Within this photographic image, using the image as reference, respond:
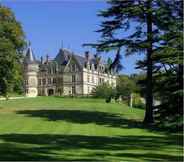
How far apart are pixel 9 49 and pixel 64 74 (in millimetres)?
72668

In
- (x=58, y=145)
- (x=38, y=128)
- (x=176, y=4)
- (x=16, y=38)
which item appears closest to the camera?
(x=58, y=145)

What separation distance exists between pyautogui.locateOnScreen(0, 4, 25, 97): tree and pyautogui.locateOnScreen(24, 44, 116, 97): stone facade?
64907 mm

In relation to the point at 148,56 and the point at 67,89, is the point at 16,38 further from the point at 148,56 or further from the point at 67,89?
the point at 67,89

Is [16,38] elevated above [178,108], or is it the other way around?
[16,38]

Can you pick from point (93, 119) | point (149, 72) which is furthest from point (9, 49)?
point (149, 72)

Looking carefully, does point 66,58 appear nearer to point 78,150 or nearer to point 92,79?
point 92,79

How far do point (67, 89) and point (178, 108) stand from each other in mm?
87294

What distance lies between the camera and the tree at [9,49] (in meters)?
41.8

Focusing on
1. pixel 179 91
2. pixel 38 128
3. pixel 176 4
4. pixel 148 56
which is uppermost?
pixel 176 4

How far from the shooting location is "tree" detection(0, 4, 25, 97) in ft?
137

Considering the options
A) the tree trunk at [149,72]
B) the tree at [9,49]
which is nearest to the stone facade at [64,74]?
the tree at [9,49]

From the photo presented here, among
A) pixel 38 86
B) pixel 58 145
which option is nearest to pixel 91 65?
pixel 38 86

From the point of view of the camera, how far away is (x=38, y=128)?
80.7 feet

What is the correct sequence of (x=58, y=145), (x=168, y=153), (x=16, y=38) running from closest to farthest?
(x=168, y=153) → (x=58, y=145) → (x=16, y=38)
